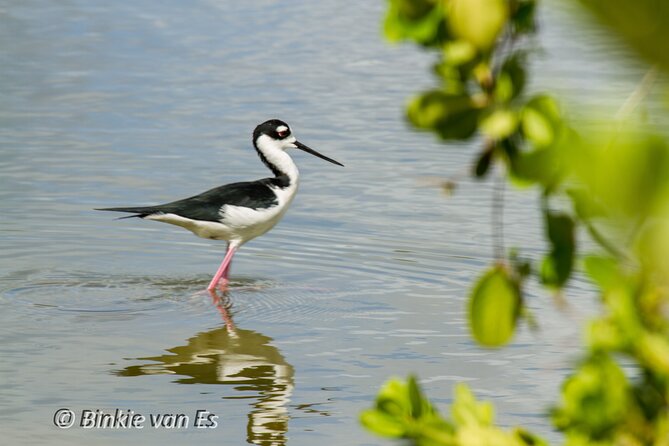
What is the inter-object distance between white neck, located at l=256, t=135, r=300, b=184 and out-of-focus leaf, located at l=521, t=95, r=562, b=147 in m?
7.81

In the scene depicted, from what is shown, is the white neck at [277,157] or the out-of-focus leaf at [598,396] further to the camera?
the white neck at [277,157]

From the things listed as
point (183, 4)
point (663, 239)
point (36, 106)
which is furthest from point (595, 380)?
point (183, 4)

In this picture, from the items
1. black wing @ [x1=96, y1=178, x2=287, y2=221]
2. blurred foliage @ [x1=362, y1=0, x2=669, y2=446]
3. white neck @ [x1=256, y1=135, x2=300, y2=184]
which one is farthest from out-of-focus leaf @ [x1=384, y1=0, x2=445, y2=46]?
white neck @ [x1=256, y1=135, x2=300, y2=184]

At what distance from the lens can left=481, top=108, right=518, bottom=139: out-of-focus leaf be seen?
1.48 meters

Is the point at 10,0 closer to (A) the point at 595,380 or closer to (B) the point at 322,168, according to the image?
(B) the point at 322,168

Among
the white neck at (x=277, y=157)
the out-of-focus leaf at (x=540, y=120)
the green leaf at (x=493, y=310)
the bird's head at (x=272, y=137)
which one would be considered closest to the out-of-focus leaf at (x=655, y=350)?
the green leaf at (x=493, y=310)

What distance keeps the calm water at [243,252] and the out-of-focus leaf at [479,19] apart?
10 cm

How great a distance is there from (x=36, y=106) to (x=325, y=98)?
2.99m

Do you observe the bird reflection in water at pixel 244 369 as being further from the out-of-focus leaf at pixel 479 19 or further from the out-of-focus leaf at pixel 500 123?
the out-of-focus leaf at pixel 479 19

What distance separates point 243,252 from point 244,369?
291 centimetres

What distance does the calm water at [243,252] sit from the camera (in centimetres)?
617

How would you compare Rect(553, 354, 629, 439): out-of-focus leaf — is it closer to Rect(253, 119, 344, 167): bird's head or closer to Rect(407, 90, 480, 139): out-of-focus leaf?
Rect(407, 90, 480, 139): out-of-focus leaf

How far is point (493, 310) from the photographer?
1.56 m

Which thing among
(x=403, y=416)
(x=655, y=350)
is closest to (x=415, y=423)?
(x=403, y=416)
